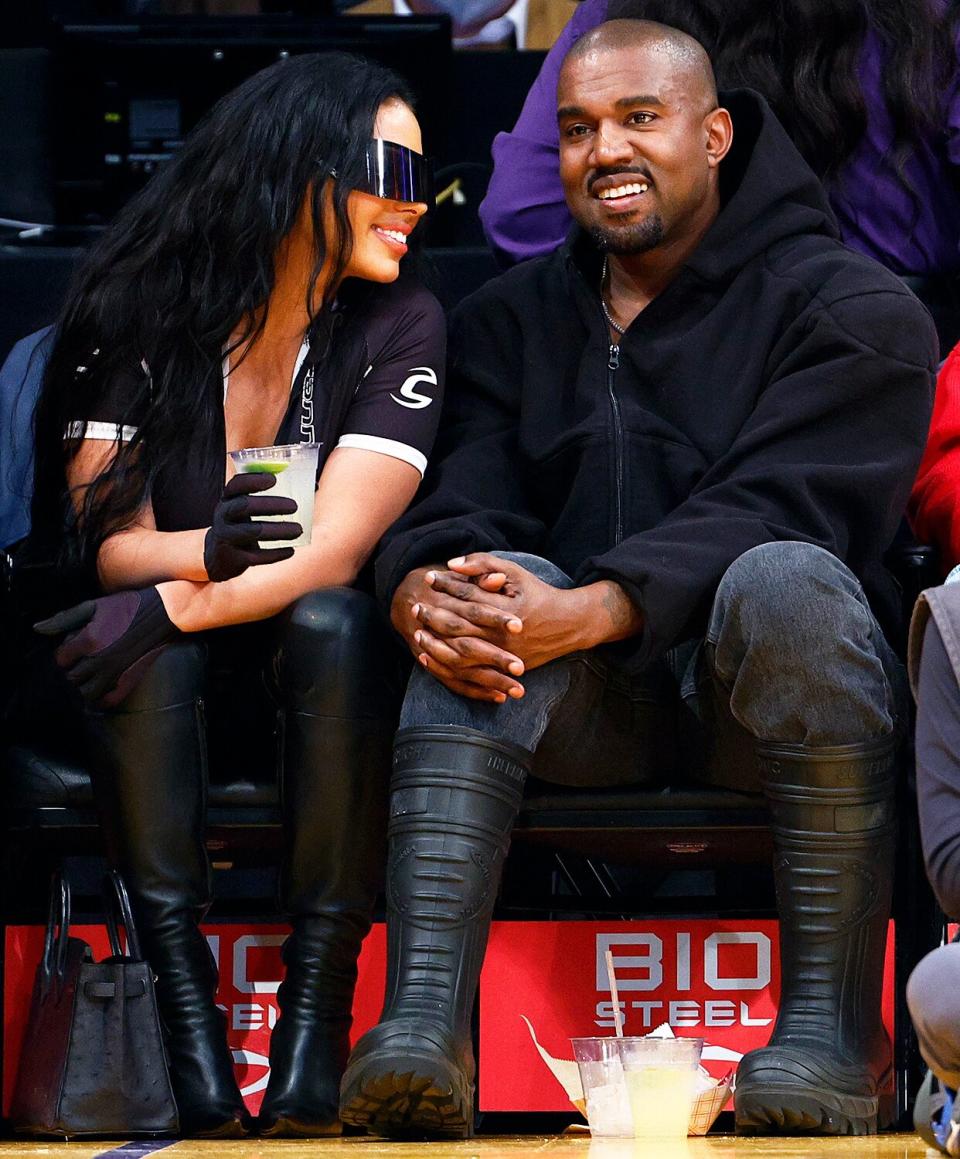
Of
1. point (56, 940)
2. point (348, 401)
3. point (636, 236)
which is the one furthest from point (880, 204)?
point (56, 940)

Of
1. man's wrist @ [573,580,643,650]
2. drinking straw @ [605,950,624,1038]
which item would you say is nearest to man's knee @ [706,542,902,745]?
man's wrist @ [573,580,643,650]

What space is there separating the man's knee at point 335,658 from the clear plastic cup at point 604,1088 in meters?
0.48

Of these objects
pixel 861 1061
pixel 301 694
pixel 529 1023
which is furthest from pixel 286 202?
pixel 861 1061

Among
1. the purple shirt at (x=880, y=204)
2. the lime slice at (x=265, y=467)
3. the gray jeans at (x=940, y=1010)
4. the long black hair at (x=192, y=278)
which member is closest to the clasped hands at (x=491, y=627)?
the lime slice at (x=265, y=467)

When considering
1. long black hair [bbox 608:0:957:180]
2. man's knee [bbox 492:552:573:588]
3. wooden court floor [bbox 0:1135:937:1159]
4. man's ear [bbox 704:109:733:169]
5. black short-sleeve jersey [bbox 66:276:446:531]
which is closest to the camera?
wooden court floor [bbox 0:1135:937:1159]

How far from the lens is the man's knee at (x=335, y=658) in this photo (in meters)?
2.35

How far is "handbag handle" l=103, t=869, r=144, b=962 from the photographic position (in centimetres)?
235

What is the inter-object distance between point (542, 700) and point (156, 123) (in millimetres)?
1965

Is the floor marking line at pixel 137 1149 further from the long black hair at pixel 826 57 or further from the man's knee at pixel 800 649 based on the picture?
the long black hair at pixel 826 57

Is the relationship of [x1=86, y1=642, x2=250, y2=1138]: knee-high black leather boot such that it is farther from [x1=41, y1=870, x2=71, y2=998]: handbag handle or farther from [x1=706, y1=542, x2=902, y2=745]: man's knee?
[x1=706, y1=542, x2=902, y2=745]: man's knee

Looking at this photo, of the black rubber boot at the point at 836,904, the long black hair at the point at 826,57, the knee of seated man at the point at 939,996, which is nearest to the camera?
the knee of seated man at the point at 939,996

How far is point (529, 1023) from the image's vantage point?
8.19 ft

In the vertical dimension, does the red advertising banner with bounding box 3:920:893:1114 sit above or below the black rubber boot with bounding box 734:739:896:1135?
below

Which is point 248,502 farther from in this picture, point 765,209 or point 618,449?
point 765,209
